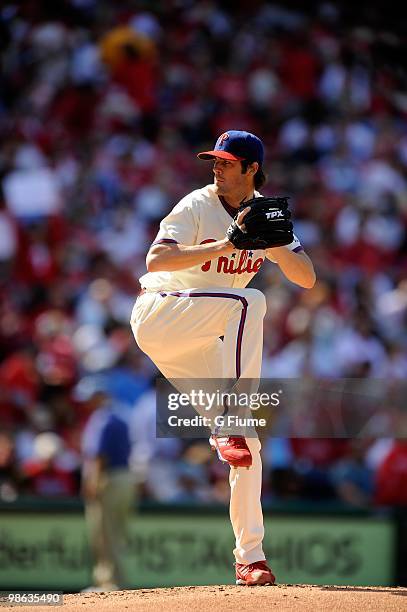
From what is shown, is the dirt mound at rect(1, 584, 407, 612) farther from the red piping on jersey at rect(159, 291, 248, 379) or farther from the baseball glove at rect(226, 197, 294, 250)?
the baseball glove at rect(226, 197, 294, 250)

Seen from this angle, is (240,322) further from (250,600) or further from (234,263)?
(250,600)

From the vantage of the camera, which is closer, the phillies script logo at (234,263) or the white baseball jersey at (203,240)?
the white baseball jersey at (203,240)

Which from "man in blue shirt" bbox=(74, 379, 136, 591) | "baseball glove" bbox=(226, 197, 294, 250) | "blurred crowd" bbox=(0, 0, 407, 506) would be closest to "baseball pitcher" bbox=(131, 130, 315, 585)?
"baseball glove" bbox=(226, 197, 294, 250)

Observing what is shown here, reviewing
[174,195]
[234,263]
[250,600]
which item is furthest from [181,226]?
[174,195]

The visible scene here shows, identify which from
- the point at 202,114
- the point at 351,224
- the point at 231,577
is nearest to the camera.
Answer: the point at 231,577

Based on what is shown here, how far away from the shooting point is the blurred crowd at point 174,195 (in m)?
8.53

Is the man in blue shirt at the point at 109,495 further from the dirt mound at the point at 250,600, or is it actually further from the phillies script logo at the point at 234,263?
the phillies script logo at the point at 234,263

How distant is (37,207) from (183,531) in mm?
3791

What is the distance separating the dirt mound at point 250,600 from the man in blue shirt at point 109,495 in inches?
101

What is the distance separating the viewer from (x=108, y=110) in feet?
38.7

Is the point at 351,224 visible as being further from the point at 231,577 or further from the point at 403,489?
the point at 231,577

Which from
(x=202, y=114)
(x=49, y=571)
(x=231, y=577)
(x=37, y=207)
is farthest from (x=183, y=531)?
(x=202, y=114)

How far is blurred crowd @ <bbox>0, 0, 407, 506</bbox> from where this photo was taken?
336 inches

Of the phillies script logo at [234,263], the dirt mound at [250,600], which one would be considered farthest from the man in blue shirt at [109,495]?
the phillies script logo at [234,263]
